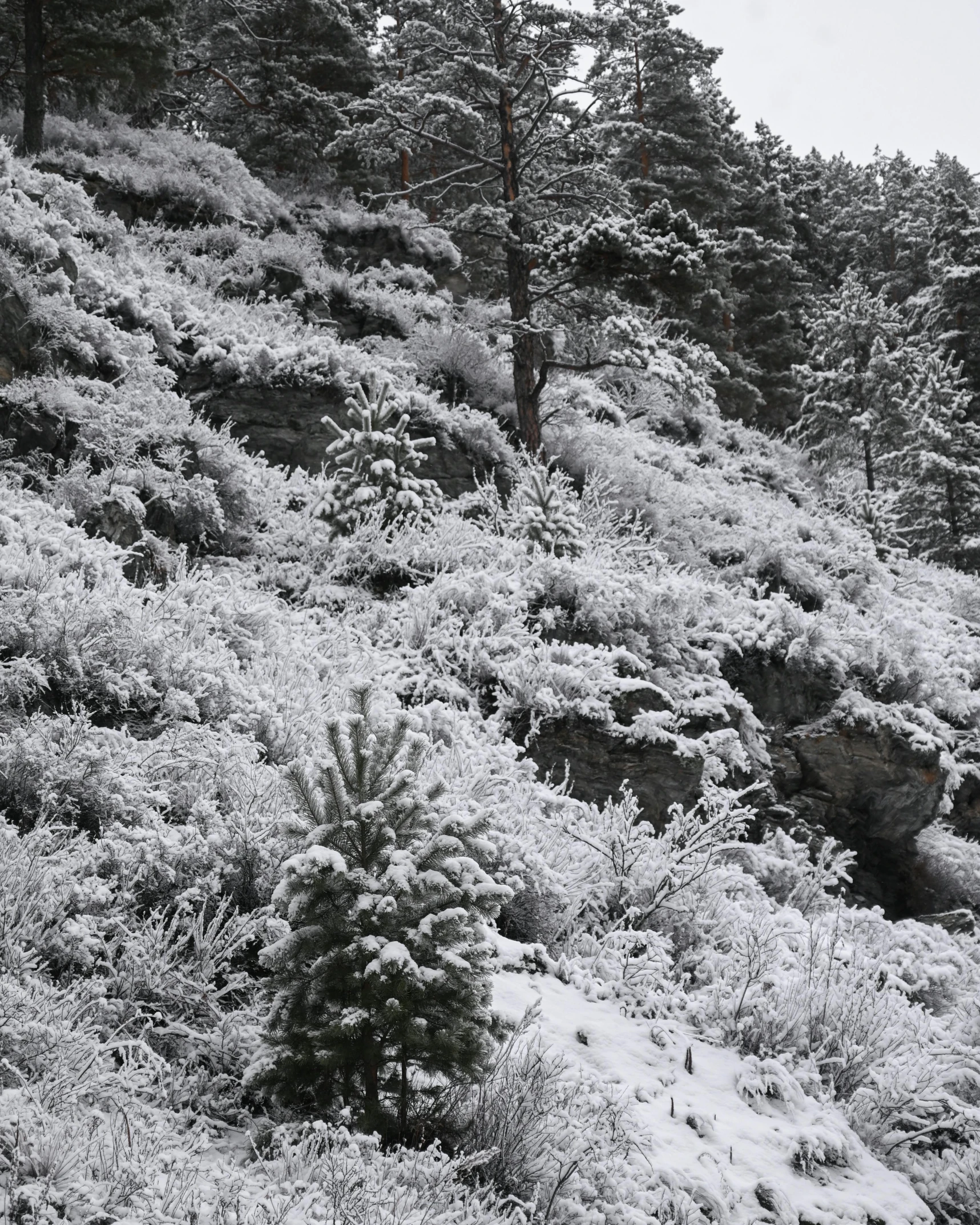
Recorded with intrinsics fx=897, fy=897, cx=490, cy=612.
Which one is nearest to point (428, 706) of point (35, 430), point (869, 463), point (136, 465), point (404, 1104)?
point (404, 1104)

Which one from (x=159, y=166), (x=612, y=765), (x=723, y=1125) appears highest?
(x=159, y=166)

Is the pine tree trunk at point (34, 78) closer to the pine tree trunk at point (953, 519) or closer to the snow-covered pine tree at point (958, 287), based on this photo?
the pine tree trunk at point (953, 519)

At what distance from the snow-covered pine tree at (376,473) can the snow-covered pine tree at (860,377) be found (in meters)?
14.1

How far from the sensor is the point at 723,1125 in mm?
3172

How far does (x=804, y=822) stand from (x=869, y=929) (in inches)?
72.9

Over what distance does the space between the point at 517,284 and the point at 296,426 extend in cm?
420

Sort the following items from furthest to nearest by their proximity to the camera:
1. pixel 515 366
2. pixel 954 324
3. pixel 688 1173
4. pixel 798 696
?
pixel 954 324
pixel 515 366
pixel 798 696
pixel 688 1173

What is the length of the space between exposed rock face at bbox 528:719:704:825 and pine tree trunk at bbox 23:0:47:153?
44.5 ft

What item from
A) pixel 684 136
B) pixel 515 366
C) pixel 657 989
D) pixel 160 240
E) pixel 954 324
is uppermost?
pixel 684 136

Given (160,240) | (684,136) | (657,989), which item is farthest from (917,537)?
(657,989)

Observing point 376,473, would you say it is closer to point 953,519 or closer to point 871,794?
point 871,794

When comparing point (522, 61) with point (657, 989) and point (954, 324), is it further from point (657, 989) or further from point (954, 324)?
point (954, 324)

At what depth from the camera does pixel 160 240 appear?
538 inches

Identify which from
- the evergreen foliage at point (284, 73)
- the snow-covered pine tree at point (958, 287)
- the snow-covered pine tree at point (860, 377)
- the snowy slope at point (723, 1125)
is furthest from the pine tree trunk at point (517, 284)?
the snow-covered pine tree at point (958, 287)
